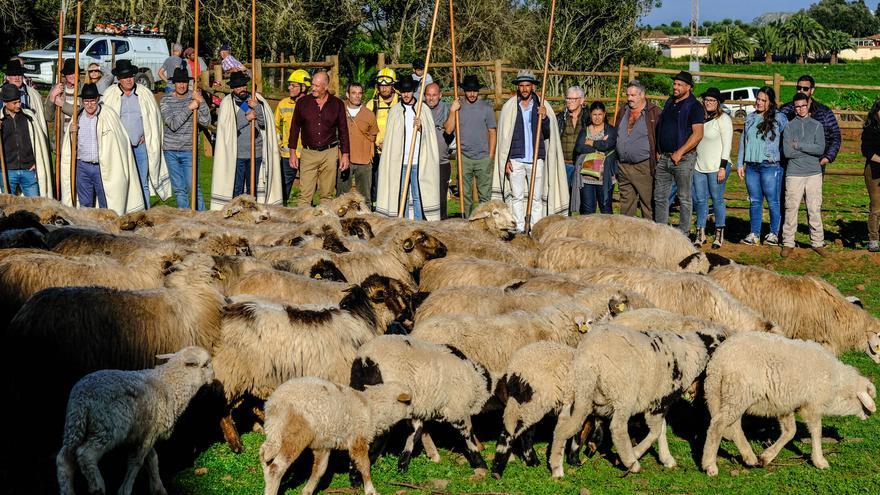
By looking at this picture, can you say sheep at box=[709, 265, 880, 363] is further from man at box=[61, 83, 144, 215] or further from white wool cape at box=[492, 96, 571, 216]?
man at box=[61, 83, 144, 215]

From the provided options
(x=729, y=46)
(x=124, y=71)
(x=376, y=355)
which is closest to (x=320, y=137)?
(x=124, y=71)

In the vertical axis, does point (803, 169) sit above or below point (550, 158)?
below

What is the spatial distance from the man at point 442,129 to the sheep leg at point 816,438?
27.6 feet

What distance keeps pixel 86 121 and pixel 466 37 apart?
35000 millimetres

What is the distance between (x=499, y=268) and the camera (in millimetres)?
9812

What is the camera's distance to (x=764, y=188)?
15.5 m

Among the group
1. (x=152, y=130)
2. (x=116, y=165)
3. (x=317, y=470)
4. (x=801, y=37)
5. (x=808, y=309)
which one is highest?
(x=801, y=37)

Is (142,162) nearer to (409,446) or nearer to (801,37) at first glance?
(409,446)

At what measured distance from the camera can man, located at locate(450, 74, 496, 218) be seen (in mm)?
15500

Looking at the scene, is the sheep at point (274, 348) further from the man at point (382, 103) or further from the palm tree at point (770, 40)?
the palm tree at point (770, 40)

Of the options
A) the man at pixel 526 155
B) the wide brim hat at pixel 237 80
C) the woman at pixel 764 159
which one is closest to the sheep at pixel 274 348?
the man at pixel 526 155

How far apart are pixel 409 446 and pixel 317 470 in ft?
2.99

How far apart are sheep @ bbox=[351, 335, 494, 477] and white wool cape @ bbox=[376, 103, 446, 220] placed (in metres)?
7.69

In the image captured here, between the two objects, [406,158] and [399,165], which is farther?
[406,158]
